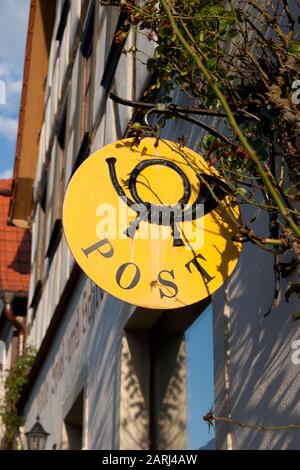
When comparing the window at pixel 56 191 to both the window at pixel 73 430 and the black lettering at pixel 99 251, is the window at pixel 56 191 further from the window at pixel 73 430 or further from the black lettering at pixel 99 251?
the black lettering at pixel 99 251

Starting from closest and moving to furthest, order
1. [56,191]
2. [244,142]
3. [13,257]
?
[244,142], [56,191], [13,257]

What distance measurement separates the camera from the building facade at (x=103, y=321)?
442cm

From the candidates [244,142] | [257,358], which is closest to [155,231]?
[257,358]

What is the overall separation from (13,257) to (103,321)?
9197 millimetres

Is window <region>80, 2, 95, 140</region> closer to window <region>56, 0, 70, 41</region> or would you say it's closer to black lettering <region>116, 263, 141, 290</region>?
window <region>56, 0, 70, 41</region>

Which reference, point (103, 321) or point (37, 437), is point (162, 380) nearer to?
point (103, 321)

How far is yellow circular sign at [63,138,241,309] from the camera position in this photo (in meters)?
3.97

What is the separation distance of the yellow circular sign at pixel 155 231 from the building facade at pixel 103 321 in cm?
41

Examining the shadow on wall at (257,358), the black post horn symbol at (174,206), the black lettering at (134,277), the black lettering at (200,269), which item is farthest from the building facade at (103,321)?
the black lettering at (134,277)

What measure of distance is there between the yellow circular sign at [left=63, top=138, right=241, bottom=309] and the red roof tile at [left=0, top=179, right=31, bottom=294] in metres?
11.7

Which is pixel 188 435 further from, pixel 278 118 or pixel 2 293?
pixel 2 293

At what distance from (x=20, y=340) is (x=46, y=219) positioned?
3.37 m

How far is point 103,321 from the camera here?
8.05 m

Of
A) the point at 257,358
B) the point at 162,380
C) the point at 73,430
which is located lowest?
the point at 73,430
